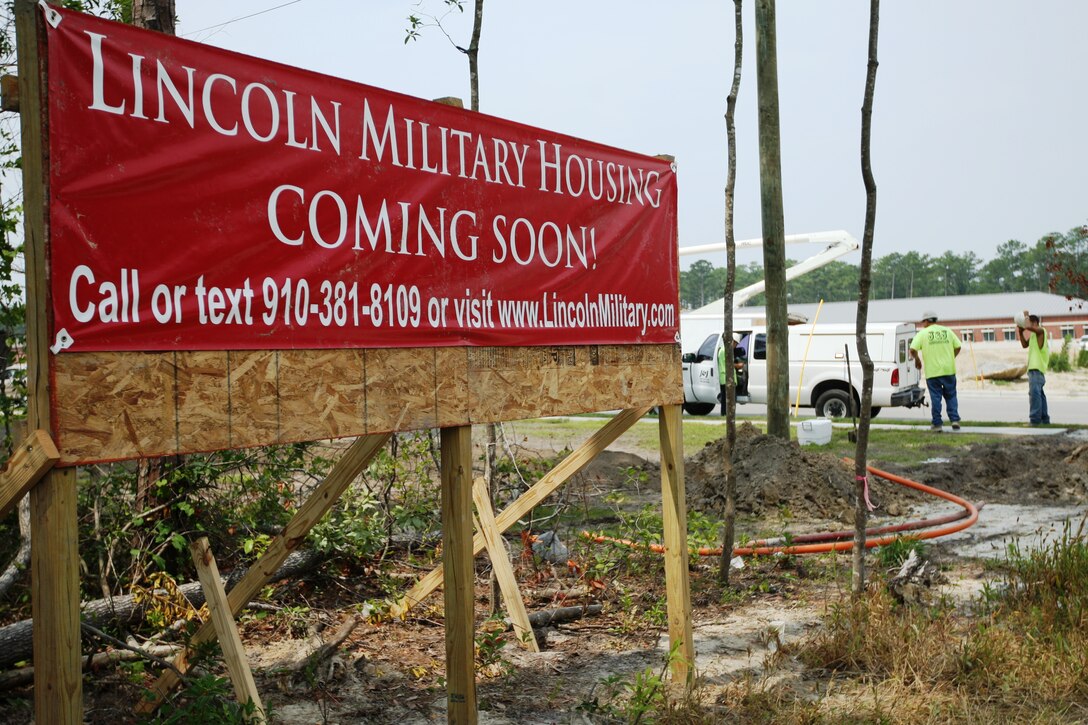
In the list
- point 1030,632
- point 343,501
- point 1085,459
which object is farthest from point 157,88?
point 1085,459

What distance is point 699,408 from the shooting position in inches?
897

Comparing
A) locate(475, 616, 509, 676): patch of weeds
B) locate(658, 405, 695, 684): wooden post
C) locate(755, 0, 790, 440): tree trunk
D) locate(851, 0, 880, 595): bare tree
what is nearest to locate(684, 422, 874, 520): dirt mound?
locate(755, 0, 790, 440): tree trunk

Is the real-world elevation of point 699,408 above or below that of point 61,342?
below

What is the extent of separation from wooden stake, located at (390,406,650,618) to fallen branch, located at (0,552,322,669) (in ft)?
2.52

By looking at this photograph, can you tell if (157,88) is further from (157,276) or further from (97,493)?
(97,493)

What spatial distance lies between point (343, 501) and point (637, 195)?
120 inches

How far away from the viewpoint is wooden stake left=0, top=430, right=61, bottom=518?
2701 mm

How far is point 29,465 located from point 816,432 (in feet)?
43.5

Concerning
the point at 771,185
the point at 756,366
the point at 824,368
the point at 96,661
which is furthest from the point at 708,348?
the point at 96,661

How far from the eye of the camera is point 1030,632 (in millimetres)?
5273

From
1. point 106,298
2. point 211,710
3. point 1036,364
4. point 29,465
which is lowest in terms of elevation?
point 211,710

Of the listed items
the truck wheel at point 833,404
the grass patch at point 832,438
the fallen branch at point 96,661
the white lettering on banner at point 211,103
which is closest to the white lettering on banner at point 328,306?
the white lettering on banner at point 211,103

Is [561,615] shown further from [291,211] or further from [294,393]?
[291,211]

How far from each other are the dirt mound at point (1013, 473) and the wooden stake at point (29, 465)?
33.0 feet
